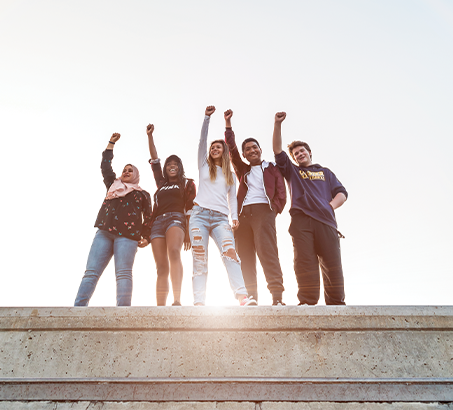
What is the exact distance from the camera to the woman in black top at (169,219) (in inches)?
159

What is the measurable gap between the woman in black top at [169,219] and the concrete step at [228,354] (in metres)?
1.21

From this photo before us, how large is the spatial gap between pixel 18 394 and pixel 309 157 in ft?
12.8

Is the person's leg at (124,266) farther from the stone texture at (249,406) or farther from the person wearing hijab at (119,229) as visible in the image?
the stone texture at (249,406)

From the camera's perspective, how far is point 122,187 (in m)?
4.64

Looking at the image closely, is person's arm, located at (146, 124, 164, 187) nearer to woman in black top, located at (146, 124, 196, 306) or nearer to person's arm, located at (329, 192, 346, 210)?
woman in black top, located at (146, 124, 196, 306)

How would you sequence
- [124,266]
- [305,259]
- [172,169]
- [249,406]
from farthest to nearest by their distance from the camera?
1. [172,169]
2. [124,266]
3. [305,259]
4. [249,406]

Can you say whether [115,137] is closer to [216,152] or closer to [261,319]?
[216,152]

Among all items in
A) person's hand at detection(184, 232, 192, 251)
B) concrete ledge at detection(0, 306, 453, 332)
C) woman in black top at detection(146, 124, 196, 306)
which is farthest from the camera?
person's hand at detection(184, 232, 192, 251)

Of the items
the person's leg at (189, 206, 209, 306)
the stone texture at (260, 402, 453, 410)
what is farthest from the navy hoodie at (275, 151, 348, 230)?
the stone texture at (260, 402, 453, 410)

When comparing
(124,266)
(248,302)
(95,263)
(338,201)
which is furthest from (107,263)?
(338,201)

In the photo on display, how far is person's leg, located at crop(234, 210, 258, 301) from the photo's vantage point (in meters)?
4.10

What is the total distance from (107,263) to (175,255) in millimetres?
798

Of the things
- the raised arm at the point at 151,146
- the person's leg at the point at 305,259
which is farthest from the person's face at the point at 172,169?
the person's leg at the point at 305,259

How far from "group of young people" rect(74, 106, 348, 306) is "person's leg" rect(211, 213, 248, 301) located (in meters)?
0.01
